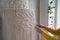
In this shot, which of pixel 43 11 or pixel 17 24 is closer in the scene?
pixel 17 24

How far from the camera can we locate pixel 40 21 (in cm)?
168

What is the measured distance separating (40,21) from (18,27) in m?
0.48

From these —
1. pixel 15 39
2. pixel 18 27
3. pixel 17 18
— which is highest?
pixel 17 18

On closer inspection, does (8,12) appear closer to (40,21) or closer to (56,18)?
(40,21)

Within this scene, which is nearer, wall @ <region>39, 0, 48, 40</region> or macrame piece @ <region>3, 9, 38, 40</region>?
macrame piece @ <region>3, 9, 38, 40</region>

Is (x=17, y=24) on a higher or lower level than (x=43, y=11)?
lower

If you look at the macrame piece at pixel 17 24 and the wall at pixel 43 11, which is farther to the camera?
the wall at pixel 43 11

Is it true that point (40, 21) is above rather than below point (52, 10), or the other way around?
below

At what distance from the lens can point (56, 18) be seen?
1.83m

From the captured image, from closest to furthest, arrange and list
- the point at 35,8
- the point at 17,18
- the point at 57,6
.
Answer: the point at 17,18 → the point at 35,8 → the point at 57,6

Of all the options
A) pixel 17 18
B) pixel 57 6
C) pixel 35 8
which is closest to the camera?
pixel 17 18

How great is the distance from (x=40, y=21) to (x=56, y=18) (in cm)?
31

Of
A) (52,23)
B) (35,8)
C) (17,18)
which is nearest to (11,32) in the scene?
(17,18)

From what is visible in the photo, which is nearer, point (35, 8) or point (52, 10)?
point (35, 8)
